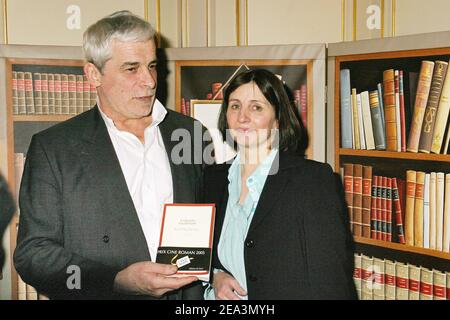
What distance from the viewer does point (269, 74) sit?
6.62 feet

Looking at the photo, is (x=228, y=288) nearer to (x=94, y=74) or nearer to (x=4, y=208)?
(x=94, y=74)

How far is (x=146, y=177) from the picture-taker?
213cm

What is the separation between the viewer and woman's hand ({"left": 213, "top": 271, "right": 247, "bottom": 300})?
190cm

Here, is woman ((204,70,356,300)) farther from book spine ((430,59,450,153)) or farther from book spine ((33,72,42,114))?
book spine ((33,72,42,114))

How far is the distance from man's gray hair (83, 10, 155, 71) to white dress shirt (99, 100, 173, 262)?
10.2 inches

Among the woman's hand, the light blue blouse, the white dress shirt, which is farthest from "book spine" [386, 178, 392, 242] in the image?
the white dress shirt

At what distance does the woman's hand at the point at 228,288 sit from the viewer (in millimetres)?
1897

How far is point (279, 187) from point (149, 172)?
23.6 inches

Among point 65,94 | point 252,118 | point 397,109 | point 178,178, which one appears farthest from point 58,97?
point 397,109

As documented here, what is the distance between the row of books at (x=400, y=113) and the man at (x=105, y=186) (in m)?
0.94

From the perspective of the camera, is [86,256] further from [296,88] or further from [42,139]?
[296,88]

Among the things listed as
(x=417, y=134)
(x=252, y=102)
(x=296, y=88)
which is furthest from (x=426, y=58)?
(x=252, y=102)

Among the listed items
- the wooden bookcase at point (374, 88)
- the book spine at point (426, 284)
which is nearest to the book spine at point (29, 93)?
the wooden bookcase at point (374, 88)

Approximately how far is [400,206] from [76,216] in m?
1.53
